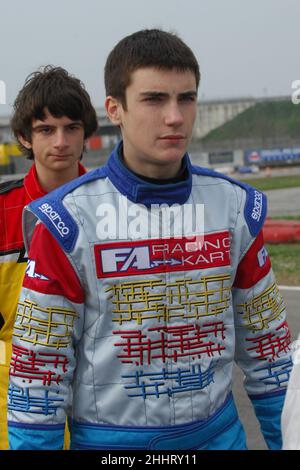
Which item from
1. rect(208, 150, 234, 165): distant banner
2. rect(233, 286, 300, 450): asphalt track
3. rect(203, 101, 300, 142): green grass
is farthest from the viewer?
rect(203, 101, 300, 142): green grass

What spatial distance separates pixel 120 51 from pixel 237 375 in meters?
4.03

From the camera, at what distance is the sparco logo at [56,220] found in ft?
6.48

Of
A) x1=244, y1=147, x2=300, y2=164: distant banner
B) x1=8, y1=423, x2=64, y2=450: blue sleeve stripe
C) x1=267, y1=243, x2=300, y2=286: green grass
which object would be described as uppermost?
x1=8, y1=423, x2=64, y2=450: blue sleeve stripe

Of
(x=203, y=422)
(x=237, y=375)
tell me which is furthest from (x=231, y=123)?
(x=203, y=422)

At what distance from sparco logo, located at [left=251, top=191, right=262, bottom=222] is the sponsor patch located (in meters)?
0.16

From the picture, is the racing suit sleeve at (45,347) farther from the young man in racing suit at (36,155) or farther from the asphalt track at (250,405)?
the asphalt track at (250,405)

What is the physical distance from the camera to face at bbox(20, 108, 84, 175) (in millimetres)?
2971

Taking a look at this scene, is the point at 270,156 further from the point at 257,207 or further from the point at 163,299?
the point at 163,299

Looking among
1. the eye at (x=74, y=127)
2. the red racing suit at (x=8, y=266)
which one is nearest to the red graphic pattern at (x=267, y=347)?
the red racing suit at (x=8, y=266)

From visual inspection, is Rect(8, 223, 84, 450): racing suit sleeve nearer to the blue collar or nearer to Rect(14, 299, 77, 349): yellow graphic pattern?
Rect(14, 299, 77, 349): yellow graphic pattern

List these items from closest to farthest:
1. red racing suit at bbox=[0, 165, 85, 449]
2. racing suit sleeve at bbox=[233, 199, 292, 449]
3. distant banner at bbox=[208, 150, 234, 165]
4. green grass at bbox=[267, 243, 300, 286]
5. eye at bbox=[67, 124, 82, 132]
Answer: racing suit sleeve at bbox=[233, 199, 292, 449] < red racing suit at bbox=[0, 165, 85, 449] < eye at bbox=[67, 124, 82, 132] < green grass at bbox=[267, 243, 300, 286] < distant banner at bbox=[208, 150, 234, 165]

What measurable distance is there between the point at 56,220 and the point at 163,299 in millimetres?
343

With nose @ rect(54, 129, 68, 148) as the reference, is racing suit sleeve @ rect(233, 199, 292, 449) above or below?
below

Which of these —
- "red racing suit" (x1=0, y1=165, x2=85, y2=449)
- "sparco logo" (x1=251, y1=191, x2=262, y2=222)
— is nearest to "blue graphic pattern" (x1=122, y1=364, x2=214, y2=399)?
"sparco logo" (x1=251, y1=191, x2=262, y2=222)
